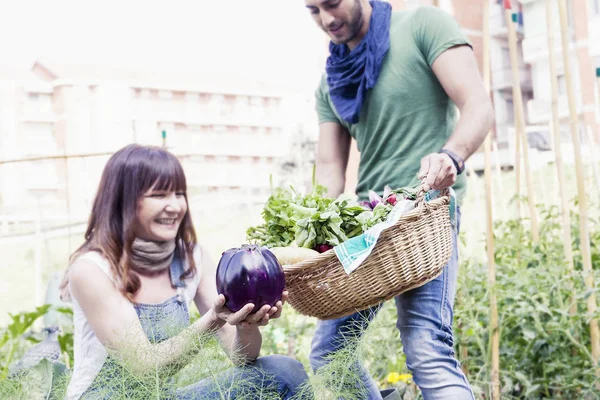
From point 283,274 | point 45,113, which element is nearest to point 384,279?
point 283,274

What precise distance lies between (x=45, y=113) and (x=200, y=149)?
Result: 9.59m

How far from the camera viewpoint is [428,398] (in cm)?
197

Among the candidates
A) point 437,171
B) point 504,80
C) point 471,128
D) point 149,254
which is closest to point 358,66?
point 471,128

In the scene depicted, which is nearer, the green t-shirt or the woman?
the woman

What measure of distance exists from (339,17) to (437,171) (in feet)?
2.07

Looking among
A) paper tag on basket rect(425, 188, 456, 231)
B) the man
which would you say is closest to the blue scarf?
the man

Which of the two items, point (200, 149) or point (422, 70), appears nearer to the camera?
point (422, 70)

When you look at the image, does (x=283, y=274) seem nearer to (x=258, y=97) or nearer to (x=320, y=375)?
(x=320, y=375)

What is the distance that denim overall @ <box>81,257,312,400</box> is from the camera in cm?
149

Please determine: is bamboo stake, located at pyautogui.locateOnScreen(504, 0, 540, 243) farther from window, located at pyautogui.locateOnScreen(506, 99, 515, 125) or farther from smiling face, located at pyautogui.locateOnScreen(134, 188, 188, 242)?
window, located at pyautogui.locateOnScreen(506, 99, 515, 125)

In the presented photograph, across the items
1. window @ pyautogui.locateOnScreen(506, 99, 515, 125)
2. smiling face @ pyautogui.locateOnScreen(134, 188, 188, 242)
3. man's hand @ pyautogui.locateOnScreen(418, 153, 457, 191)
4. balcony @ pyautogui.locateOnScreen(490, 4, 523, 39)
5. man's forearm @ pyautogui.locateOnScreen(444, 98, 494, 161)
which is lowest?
smiling face @ pyautogui.locateOnScreen(134, 188, 188, 242)

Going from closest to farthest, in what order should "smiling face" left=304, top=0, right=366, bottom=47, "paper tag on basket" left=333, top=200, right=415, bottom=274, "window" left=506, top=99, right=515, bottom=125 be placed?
"paper tag on basket" left=333, top=200, right=415, bottom=274 < "smiling face" left=304, top=0, right=366, bottom=47 < "window" left=506, top=99, right=515, bottom=125

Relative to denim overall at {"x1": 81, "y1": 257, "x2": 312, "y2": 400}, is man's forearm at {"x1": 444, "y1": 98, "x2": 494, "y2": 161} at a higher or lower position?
higher

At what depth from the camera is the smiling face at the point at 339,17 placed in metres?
2.13
